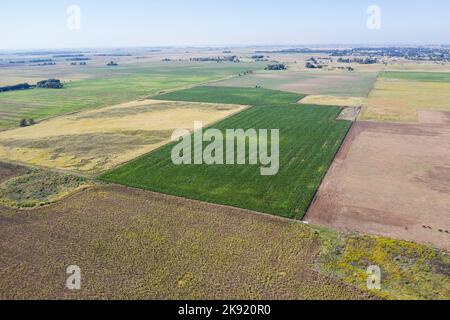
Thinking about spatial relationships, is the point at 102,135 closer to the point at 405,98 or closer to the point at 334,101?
the point at 334,101

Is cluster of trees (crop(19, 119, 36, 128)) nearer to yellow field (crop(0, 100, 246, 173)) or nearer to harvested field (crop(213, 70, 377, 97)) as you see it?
yellow field (crop(0, 100, 246, 173))

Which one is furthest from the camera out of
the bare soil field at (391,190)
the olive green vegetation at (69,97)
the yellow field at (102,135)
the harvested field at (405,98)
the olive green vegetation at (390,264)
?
the olive green vegetation at (69,97)

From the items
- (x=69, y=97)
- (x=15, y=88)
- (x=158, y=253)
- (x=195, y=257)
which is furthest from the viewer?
(x=15, y=88)

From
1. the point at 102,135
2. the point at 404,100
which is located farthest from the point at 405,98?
the point at 102,135

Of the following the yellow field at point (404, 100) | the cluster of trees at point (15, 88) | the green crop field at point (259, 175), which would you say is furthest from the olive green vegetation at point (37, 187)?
the cluster of trees at point (15, 88)

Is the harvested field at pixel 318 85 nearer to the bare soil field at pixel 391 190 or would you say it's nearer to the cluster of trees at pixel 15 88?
the bare soil field at pixel 391 190

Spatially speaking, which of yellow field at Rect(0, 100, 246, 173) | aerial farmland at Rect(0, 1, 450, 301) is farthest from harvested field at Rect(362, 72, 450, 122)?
yellow field at Rect(0, 100, 246, 173)
